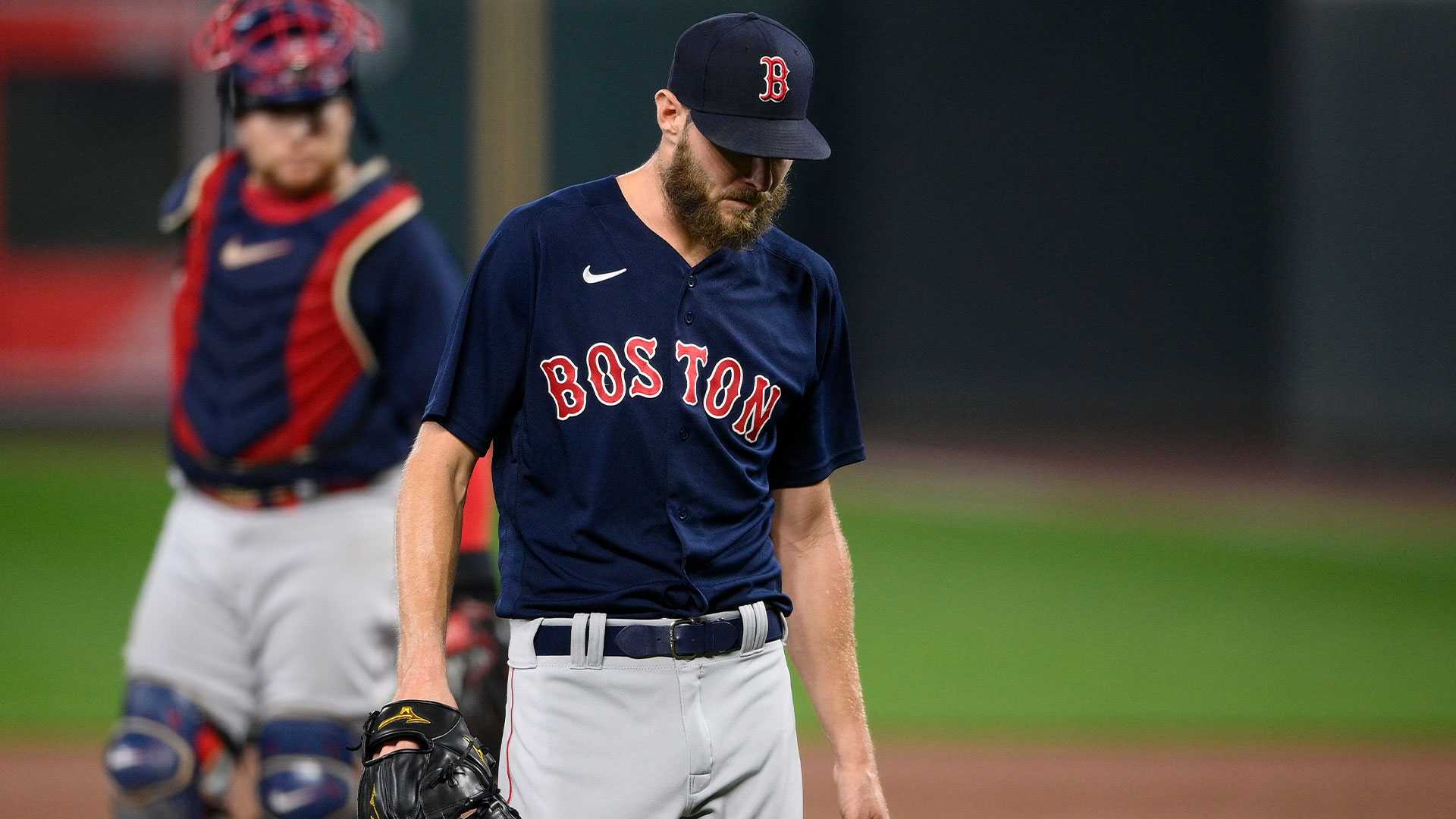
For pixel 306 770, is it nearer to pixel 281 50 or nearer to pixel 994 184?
pixel 281 50

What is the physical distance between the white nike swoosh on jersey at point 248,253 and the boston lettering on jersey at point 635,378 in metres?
1.76

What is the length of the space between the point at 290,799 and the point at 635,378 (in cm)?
190

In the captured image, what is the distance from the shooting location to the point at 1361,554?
13.4 metres

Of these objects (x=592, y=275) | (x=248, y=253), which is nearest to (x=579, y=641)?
(x=592, y=275)

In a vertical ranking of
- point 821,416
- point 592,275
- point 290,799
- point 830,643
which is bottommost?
point 290,799

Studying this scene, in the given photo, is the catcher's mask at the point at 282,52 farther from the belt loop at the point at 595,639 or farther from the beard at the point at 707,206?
the belt loop at the point at 595,639

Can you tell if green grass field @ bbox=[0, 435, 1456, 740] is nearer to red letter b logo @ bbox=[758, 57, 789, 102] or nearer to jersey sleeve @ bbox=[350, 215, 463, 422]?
jersey sleeve @ bbox=[350, 215, 463, 422]

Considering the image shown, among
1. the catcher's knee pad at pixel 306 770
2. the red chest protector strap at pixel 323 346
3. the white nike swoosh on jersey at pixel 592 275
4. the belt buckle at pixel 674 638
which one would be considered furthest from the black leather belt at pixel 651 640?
the red chest protector strap at pixel 323 346

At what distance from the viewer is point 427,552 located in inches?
123

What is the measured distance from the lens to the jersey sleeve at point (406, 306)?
472cm

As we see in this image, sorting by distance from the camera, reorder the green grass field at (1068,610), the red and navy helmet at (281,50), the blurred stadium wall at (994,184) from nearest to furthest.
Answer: the red and navy helmet at (281,50), the green grass field at (1068,610), the blurred stadium wall at (994,184)

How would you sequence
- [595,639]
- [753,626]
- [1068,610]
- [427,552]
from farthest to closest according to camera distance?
[1068,610] → [753,626] → [595,639] → [427,552]

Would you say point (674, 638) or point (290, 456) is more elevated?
point (674, 638)

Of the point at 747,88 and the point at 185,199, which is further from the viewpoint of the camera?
the point at 185,199
